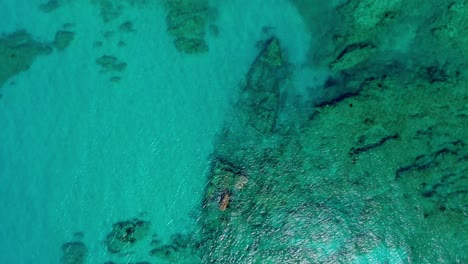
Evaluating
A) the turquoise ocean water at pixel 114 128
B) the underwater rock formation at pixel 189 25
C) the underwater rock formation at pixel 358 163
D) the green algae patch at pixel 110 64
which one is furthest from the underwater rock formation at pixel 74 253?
the underwater rock formation at pixel 189 25

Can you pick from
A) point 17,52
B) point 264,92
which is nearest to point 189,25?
point 264,92

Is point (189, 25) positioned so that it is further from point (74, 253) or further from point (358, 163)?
point (74, 253)

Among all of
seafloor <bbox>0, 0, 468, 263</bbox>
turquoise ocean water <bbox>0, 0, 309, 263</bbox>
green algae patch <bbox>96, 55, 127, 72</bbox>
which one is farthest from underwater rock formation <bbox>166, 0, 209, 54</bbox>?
green algae patch <bbox>96, 55, 127, 72</bbox>

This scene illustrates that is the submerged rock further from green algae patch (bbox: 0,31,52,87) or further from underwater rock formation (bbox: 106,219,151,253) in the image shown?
green algae patch (bbox: 0,31,52,87)

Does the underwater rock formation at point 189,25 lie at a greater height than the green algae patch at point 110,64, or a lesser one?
greater

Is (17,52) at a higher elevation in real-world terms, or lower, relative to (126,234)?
higher

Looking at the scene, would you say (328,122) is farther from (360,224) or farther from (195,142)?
(195,142)

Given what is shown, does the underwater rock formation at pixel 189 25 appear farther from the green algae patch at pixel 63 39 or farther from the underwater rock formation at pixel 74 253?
the underwater rock formation at pixel 74 253

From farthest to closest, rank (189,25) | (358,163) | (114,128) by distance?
(189,25) < (114,128) < (358,163)
